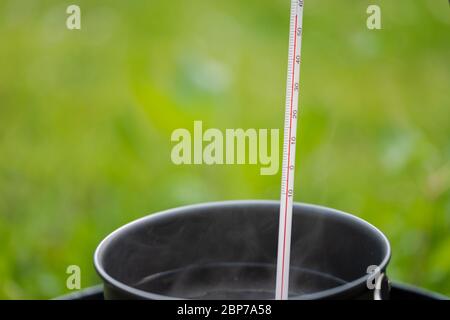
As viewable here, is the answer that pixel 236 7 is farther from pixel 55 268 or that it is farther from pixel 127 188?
pixel 55 268

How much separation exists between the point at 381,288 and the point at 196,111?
0.70m

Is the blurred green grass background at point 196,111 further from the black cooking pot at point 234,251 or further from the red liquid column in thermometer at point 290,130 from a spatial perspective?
the red liquid column in thermometer at point 290,130

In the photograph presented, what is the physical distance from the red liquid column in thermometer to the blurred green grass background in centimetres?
56

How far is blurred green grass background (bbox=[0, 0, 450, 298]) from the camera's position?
53.6 inches

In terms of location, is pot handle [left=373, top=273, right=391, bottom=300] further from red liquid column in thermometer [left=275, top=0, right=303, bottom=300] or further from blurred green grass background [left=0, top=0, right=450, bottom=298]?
blurred green grass background [left=0, top=0, right=450, bottom=298]

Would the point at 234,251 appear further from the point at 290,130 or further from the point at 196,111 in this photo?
the point at 196,111

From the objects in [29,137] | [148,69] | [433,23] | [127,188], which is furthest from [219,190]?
[433,23]

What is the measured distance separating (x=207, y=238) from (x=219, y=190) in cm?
Answer: 45

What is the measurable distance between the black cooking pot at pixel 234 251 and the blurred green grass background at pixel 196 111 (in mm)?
424

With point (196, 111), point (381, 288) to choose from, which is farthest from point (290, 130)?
point (196, 111)

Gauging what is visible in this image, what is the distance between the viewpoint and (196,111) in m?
1.37

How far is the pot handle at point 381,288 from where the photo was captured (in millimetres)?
708

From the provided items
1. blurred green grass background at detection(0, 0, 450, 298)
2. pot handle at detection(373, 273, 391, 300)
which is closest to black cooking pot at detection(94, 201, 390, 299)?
pot handle at detection(373, 273, 391, 300)

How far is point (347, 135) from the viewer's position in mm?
1433
